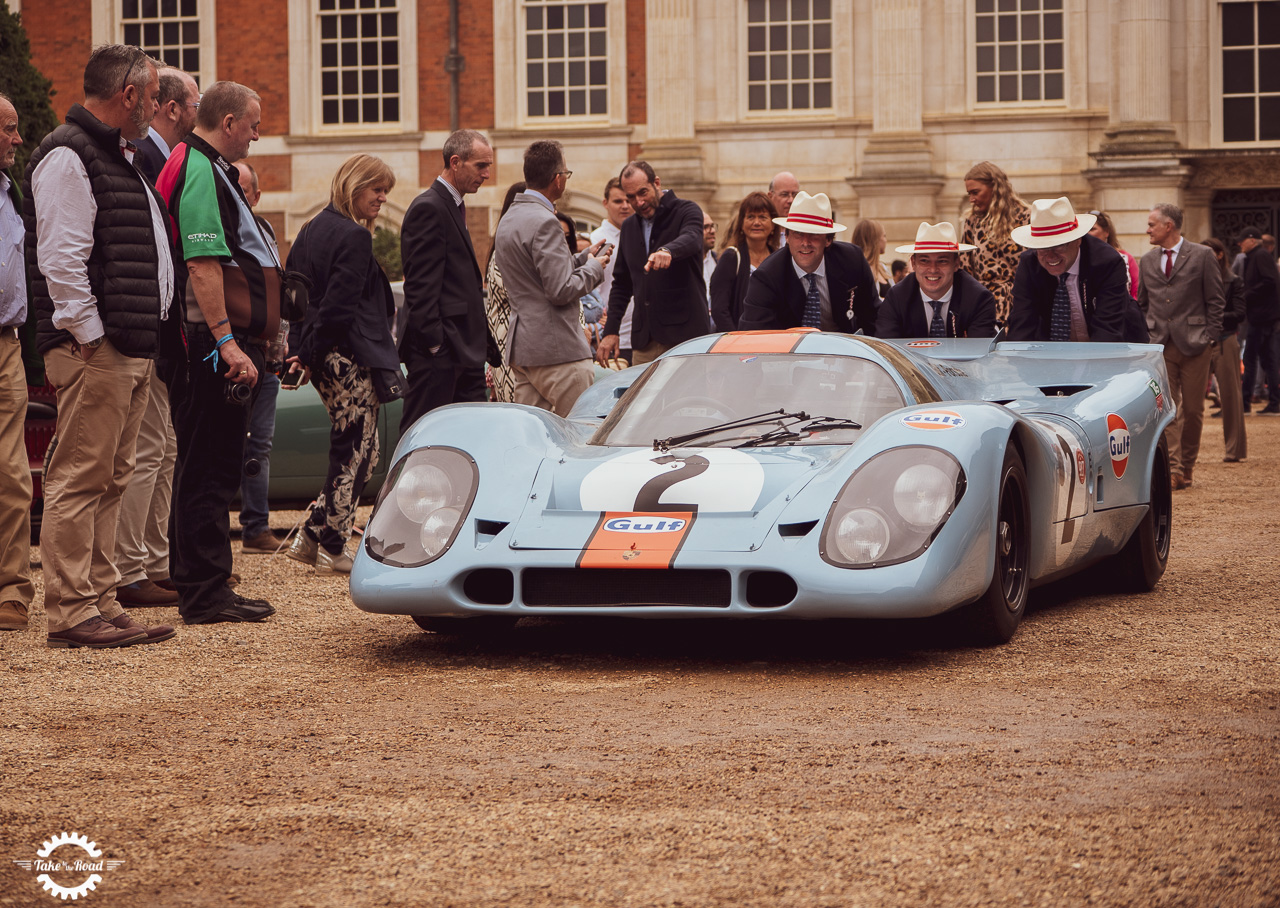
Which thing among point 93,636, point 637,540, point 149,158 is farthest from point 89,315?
point 637,540

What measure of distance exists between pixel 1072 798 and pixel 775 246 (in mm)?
6640

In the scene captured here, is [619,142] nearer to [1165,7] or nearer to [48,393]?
[1165,7]

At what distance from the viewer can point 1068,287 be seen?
8750 mm

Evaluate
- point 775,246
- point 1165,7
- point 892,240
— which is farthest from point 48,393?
point 1165,7

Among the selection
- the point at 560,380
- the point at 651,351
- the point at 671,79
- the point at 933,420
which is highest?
the point at 671,79

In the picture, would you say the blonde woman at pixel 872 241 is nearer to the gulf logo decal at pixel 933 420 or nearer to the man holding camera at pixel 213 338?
the man holding camera at pixel 213 338

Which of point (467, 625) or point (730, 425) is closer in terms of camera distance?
point (467, 625)

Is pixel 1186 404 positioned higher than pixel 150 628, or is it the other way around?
pixel 1186 404

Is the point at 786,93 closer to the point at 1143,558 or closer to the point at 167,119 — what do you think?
the point at 167,119

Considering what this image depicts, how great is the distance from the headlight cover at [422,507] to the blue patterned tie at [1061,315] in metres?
4.04

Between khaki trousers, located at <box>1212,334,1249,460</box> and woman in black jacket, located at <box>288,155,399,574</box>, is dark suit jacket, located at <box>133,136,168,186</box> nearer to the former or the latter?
woman in black jacket, located at <box>288,155,399,574</box>

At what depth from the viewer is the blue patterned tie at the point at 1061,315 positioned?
28.6 feet

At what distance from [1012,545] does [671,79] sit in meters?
21.1

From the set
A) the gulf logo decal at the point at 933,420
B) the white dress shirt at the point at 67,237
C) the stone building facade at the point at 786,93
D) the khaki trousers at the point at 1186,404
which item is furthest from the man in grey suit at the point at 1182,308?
the stone building facade at the point at 786,93
